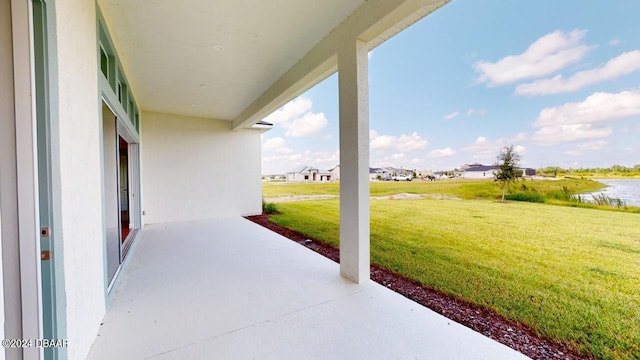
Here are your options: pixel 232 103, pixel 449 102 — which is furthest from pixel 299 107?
pixel 449 102

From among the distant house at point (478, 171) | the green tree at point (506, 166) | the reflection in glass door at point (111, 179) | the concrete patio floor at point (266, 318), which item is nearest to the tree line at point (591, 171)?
the green tree at point (506, 166)

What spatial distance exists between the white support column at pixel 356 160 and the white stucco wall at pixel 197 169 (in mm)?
5495

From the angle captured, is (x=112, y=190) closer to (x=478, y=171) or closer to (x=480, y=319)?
(x=480, y=319)

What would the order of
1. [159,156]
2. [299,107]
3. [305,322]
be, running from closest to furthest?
[305,322] → [159,156] → [299,107]

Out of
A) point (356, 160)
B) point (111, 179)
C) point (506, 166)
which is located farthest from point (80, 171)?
point (506, 166)

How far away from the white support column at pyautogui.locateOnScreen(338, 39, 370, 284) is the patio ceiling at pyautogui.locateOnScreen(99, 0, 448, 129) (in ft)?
0.94

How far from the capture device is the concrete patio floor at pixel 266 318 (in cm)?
173

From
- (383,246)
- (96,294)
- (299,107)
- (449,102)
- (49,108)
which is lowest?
(383,246)

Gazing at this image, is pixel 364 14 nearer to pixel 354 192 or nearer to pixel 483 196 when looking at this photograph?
pixel 354 192

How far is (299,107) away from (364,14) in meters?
10.0

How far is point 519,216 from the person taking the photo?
479cm

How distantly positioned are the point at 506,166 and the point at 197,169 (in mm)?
7803

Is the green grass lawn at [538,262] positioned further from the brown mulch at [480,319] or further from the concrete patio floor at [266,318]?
the concrete patio floor at [266,318]

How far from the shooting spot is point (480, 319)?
2.22 meters
